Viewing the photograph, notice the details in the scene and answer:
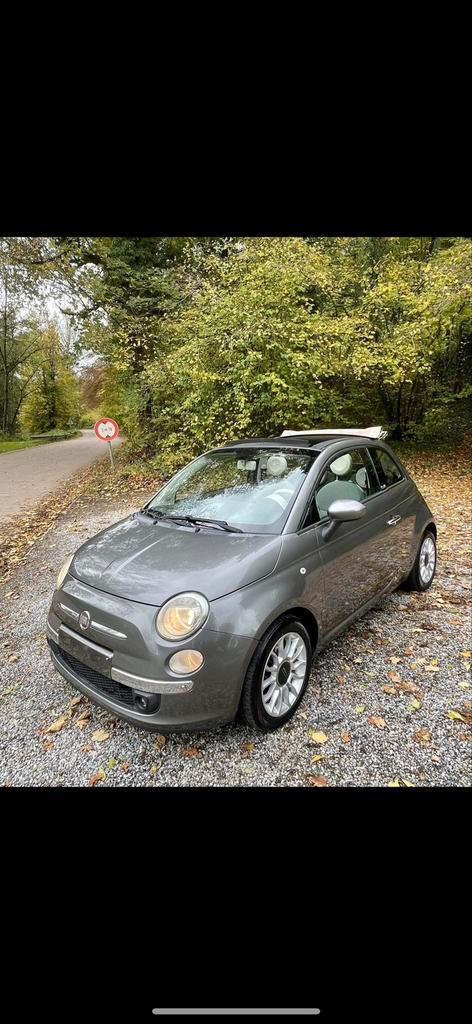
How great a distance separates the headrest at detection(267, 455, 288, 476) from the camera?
9.84 ft

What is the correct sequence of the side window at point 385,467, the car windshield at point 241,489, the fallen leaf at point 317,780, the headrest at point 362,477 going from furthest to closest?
the side window at point 385,467 < the headrest at point 362,477 < the car windshield at point 241,489 < the fallen leaf at point 317,780

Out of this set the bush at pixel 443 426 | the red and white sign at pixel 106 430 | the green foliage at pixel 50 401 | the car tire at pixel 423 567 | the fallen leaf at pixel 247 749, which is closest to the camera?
the fallen leaf at pixel 247 749

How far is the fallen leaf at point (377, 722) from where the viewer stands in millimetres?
2445

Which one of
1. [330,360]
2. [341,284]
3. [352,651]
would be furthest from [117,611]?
[341,284]

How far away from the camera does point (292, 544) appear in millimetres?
2475

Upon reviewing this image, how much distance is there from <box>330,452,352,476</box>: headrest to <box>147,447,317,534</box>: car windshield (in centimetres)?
20

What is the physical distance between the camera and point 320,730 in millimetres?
2430

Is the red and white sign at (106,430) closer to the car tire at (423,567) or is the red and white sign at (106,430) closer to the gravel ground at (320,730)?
the gravel ground at (320,730)

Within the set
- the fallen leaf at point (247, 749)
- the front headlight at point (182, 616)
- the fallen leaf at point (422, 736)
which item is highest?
the front headlight at point (182, 616)

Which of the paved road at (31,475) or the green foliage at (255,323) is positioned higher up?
the green foliage at (255,323)

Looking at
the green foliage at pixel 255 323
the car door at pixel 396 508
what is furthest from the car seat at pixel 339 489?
the green foliage at pixel 255 323

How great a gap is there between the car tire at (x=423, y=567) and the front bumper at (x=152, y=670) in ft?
8.17

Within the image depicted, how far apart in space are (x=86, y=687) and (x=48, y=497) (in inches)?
330

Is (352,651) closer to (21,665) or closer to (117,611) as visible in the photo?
(117,611)
